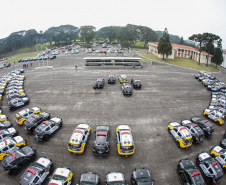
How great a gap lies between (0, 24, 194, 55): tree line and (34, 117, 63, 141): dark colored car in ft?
246

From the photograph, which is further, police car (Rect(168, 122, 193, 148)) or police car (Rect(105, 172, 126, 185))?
police car (Rect(168, 122, 193, 148))

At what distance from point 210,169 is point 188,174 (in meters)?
2.41

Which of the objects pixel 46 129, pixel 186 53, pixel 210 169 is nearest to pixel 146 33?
pixel 186 53

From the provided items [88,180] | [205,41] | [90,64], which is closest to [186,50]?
[205,41]

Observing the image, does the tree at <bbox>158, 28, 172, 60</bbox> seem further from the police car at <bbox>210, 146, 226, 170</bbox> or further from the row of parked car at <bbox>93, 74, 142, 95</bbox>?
the police car at <bbox>210, 146, 226, 170</bbox>

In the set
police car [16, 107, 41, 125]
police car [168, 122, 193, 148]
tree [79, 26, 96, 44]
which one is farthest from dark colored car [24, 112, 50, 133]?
tree [79, 26, 96, 44]

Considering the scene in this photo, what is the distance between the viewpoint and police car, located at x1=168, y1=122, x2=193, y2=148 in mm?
15395

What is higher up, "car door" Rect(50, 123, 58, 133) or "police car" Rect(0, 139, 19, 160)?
"car door" Rect(50, 123, 58, 133)

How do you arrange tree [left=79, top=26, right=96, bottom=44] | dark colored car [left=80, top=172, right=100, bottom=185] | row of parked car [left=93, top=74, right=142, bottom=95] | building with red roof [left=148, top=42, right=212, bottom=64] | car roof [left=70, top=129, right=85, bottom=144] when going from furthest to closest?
1. tree [left=79, top=26, right=96, bottom=44]
2. building with red roof [left=148, top=42, right=212, bottom=64]
3. row of parked car [left=93, top=74, right=142, bottom=95]
4. car roof [left=70, top=129, right=85, bottom=144]
5. dark colored car [left=80, top=172, right=100, bottom=185]

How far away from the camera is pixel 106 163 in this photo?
1379 centimetres

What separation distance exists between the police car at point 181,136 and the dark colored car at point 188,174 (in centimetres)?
267

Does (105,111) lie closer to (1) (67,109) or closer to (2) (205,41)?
(1) (67,109)

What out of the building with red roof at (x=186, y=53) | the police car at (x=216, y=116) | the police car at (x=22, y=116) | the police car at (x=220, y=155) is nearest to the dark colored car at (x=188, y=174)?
the police car at (x=220, y=155)

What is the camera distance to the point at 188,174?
465 inches
